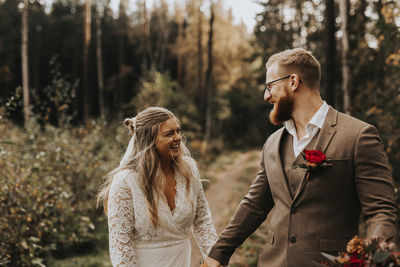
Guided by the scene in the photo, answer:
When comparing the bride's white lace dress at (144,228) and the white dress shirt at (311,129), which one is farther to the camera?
the bride's white lace dress at (144,228)

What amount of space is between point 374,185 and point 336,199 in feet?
0.77

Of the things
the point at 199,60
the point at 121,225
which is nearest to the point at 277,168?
the point at 121,225

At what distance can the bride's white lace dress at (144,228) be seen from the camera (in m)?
2.64

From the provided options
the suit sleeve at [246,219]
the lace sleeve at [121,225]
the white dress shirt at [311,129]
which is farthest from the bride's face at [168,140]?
the white dress shirt at [311,129]

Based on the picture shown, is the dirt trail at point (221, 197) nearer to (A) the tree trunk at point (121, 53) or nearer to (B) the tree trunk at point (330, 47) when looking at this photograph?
(B) the tree trunk at point (330, 47)

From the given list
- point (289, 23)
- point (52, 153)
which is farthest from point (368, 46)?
point (289, 23)

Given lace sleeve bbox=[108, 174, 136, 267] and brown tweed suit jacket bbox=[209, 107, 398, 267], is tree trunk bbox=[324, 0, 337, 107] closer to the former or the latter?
brown tweed suit jacket bbox=[209, 107, 398, 267]

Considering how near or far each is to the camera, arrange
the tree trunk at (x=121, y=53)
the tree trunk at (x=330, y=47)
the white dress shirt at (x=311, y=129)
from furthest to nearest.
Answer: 1. the tree trunk at (x=121, y=53)
2. the tree trunk at (x=330, y=47)
3. the white dress shirt at (x=311, y=129)

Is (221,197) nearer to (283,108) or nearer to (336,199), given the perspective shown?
(283,108)

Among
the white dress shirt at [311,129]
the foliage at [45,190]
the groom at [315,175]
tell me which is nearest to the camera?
the groom at [315,175]

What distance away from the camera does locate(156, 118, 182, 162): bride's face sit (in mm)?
2893

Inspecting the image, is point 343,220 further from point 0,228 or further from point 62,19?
point 62,19

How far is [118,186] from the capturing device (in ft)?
8.92

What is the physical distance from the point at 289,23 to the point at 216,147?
8.97 meters
